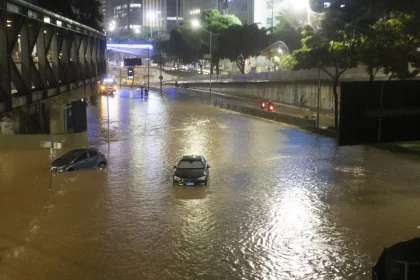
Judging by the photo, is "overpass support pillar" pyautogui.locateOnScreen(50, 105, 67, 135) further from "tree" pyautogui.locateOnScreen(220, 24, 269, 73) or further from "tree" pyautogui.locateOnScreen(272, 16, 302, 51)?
"tree" pyautogui.locateOnScreen(272, 16, 302, 51)

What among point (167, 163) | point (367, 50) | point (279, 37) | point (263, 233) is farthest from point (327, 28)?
point (279, 37)

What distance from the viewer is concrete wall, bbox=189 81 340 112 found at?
53.4m

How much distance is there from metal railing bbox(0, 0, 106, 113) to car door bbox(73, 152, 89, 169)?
15.3 ft

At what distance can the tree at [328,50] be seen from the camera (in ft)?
121

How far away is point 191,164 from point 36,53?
9.04m

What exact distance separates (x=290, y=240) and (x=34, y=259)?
7760 mm

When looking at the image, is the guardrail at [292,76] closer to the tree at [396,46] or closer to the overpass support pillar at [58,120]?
the tree at [396,46]

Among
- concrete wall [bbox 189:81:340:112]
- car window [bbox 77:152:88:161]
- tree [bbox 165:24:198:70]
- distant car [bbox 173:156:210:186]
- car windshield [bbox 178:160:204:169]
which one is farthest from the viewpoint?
tree [bbox 165:24:198:70]

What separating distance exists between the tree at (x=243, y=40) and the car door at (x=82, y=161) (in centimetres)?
5852

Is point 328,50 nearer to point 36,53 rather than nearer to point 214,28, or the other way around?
point 36,53

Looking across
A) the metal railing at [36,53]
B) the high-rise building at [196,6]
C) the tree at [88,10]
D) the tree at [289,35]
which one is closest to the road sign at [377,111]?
the metal railing at [36,53]

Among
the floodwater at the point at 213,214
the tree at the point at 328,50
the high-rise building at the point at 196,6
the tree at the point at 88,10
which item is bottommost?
the floodwater at the point at 213,214

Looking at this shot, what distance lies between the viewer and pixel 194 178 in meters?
22.0

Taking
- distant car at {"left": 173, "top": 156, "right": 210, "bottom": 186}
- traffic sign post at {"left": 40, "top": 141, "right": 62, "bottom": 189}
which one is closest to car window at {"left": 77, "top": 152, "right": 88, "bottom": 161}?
traffic sign post at {"left": 40, "top": 141, "right": 62, "bottom": 189}
